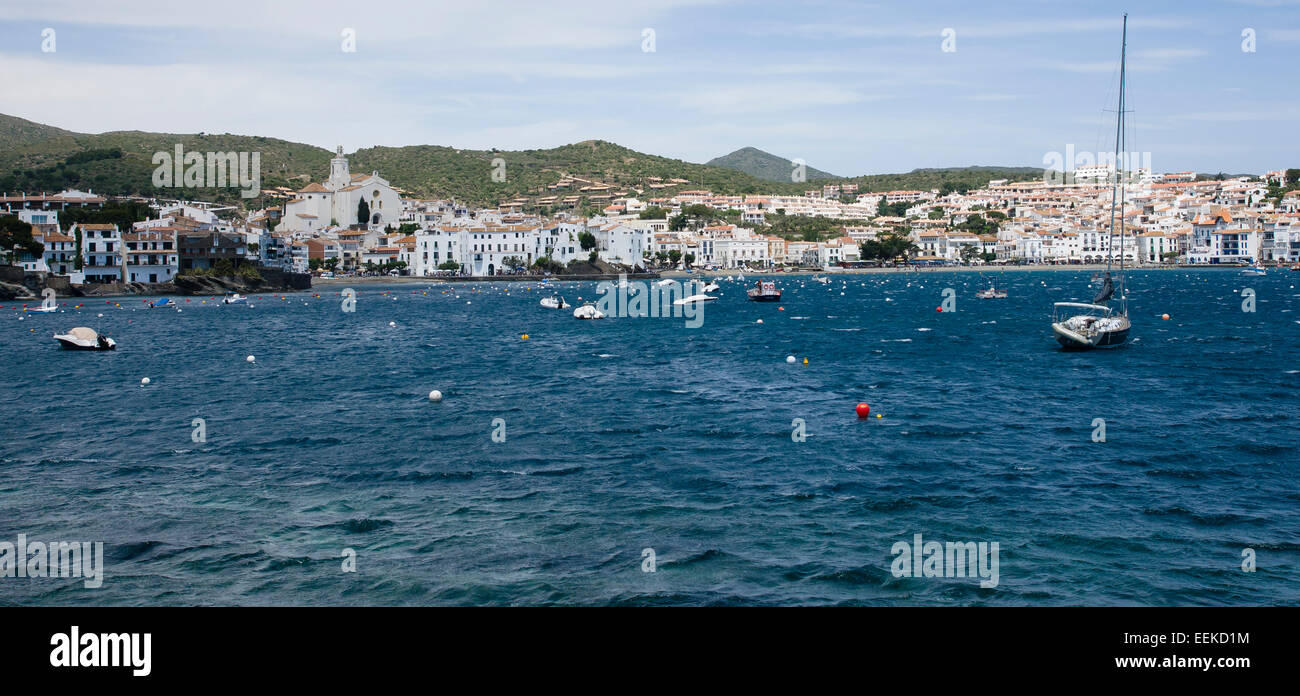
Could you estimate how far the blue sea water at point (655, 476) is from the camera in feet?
38.2

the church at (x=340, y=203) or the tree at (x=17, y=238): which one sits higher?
the church at (x=340, y=203)

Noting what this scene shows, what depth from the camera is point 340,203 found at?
158125mm

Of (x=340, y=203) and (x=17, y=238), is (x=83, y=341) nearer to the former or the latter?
(x=17, y=238)

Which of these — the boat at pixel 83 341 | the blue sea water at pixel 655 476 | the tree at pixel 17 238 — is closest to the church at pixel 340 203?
the tree at pixel 17 238

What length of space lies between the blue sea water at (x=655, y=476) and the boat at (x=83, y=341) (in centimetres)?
254

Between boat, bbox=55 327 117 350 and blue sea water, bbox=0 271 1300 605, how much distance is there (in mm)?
2540

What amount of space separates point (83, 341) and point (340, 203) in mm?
122570

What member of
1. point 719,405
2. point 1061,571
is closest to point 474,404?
point 719,405

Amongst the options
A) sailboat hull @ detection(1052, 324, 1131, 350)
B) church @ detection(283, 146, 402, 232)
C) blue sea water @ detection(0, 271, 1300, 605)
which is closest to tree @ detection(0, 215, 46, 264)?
church @ detection(283, 146, 402, 232)

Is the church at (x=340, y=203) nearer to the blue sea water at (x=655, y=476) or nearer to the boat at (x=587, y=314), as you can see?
the boat at (x=587, y=314)

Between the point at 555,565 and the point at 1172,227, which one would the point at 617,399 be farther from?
the point at 1172,227

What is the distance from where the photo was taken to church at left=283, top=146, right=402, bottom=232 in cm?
15138

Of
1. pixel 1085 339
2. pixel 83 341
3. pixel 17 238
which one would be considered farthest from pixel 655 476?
pixel 17 238

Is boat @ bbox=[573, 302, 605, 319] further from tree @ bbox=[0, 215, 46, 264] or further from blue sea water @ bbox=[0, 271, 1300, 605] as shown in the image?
tree @ bbox=[0, 215, 46, 264]
